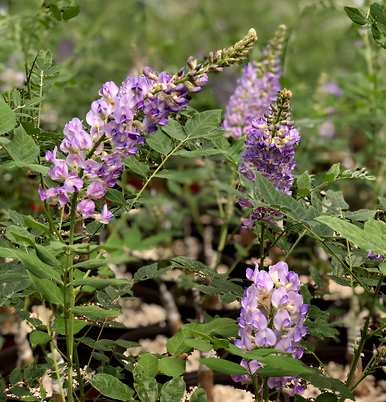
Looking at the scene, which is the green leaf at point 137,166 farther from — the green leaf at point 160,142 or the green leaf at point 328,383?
the green leaf at point 328,383

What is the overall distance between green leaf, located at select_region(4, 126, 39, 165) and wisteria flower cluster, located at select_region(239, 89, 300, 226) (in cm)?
30

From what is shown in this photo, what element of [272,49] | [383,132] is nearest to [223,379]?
[272,49]

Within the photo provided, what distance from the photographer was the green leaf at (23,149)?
99 cm

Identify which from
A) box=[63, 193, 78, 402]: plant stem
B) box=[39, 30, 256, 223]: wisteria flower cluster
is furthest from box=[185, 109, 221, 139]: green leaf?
box=[63, 193, 78, 402]: plant stem

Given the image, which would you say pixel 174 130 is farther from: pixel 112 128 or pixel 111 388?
pixel 111 388

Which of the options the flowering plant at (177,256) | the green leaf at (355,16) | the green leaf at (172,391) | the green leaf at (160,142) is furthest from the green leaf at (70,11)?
the green leaf at (172,391)

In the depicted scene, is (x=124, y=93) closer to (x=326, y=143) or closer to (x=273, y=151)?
(x=273, y=151)

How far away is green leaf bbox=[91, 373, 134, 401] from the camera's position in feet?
3.31

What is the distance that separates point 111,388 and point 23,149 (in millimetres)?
342

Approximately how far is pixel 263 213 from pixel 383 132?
1477 mm

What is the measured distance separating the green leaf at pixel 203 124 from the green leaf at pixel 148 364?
32 centimetres

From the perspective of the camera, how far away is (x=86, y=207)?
0.94 m

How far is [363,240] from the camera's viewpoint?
0.89m

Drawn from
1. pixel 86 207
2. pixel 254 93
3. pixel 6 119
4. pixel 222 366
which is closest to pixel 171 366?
pixel 222 366
